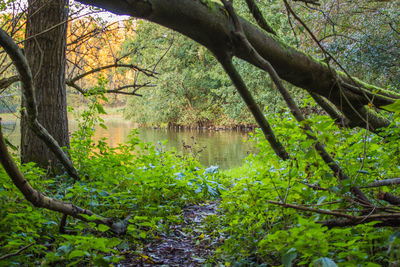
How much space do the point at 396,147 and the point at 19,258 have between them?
2.69 metres

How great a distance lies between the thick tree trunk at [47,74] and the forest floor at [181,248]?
2.04m

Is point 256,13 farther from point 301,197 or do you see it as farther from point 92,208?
point 92,208

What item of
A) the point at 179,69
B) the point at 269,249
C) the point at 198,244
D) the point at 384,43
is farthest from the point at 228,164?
the point at 179,69

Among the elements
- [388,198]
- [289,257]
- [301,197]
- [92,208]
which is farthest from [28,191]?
[388,198]

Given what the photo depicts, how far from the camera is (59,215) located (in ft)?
8.35

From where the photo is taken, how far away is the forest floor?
7.41 feet

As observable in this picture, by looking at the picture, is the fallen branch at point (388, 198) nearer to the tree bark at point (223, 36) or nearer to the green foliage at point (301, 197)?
the green foliage at point (301, 197)

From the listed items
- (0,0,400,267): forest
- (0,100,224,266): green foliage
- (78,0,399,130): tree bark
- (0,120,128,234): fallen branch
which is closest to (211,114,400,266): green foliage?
(0,0,400,267): forest

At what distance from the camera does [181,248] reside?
103 inches

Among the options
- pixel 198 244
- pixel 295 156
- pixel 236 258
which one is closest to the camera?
pixel 236 258

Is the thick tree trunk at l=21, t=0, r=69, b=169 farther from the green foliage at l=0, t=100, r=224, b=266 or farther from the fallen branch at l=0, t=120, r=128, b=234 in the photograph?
the fallen branch at l=0, t=120, r=128, b=234

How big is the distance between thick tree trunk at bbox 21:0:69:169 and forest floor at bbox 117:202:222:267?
2.04 metres

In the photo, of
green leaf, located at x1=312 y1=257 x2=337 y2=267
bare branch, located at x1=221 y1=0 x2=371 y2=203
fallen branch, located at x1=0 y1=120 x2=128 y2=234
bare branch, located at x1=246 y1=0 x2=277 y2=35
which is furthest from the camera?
bare branch, located at x1=246 y1=0 x2=277 y2=35

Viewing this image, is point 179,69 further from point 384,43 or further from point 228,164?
point 384,43
